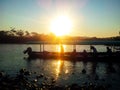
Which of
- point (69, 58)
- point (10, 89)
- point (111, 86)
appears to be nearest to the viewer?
point (10, 89)

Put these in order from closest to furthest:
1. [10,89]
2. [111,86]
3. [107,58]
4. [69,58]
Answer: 1. [10,89]
2. [111,86]
3. [107,58]
4. [69,58]

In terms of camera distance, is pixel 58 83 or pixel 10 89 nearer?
pixel 10 89

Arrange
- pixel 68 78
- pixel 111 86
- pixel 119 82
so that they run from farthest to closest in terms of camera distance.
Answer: pixel 68 78 < pixel 119 82 < pixel 111 86

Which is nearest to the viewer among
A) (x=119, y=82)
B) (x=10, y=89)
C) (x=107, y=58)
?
(x=10, y=89)

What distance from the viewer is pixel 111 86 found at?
2772 centimetres

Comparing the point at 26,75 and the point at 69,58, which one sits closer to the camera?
the point at 26,75

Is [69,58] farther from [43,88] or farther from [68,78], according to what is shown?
[43,88]

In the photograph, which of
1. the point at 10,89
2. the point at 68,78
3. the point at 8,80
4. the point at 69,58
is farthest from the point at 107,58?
the point at 10,89

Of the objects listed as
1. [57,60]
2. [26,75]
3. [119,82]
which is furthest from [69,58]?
[119,82]

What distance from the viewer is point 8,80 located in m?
28.5

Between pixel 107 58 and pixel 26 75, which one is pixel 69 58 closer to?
pixel 107 58

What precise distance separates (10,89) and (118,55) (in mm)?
31840

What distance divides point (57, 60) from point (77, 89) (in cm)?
3009

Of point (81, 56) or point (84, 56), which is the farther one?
point (81, 56)
